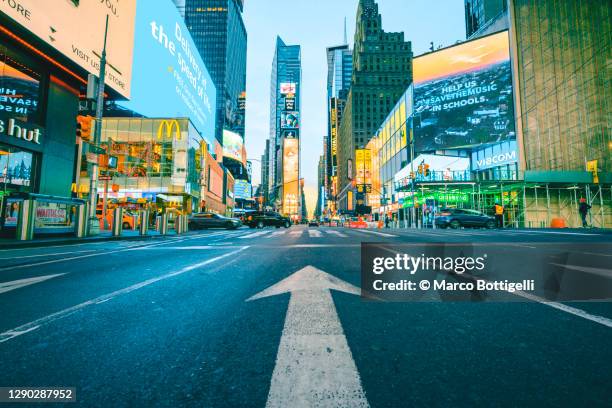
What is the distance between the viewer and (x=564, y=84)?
30.6 metres

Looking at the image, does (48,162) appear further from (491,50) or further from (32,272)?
(491,50)

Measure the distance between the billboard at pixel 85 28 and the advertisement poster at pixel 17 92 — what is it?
2493mm

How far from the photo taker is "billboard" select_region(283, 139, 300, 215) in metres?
148

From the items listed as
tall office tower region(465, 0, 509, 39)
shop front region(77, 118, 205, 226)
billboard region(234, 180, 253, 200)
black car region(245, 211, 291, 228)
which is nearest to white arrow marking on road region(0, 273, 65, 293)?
black car region(245, 211, 291, 228)

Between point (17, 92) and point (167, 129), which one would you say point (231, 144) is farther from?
point (17, 92)

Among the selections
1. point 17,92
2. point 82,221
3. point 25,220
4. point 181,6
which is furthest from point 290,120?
point 25,220

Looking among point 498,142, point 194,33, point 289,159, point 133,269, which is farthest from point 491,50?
point 194,33

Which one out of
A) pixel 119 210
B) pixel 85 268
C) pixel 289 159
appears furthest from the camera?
pixel 289 159

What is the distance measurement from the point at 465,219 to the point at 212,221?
2031 cm

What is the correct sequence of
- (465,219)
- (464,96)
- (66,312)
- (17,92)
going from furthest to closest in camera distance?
(464,96) < (465,219) < (17,92) < (66,312)

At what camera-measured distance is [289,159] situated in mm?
148250

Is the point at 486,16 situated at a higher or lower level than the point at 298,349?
higher

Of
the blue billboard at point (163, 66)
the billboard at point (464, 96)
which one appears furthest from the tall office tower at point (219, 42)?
the billboard at point (464, 96)

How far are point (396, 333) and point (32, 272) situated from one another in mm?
5065
